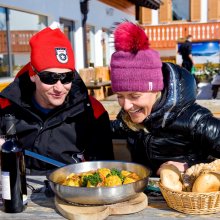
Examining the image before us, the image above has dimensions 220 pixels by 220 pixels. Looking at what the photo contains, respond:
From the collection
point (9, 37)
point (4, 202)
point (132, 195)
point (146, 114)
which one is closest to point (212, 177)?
point (132, 195)

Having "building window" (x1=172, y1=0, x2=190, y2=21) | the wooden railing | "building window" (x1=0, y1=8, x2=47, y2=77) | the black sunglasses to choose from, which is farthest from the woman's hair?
"building window" (x1=172, y1=0, x2=190, y2=21)

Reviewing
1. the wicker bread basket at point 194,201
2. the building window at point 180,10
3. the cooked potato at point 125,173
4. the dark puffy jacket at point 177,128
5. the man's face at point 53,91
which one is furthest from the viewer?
the building window at point 180,10

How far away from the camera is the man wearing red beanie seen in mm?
2373

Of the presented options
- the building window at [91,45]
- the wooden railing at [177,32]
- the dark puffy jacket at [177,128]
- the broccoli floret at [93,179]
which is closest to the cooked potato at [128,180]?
the broccoli floret at [93,179]

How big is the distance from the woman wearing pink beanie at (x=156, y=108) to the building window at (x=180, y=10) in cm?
2196

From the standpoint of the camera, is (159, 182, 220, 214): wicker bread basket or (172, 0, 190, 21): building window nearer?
(159, 182, 220, 214): wicker bread basket

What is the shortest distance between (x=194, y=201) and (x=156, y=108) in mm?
713

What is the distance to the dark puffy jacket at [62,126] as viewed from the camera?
8.32ft

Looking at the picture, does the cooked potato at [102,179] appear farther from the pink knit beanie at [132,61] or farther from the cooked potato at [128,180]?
the pink knit beanie at [132,61]

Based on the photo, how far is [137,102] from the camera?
6.94ft

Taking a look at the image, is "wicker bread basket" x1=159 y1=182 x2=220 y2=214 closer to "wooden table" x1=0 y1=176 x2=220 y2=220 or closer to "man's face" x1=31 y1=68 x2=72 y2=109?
"wooden table" x1=0 y1=176 x2=220 y2=220

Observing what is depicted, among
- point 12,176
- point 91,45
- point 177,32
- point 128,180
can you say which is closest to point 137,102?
point 128,180

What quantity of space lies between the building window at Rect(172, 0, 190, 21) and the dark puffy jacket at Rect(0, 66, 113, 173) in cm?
2180

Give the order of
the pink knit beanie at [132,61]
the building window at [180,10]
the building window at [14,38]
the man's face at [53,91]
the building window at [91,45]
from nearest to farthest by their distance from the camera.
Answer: the pink knit beanie at [132,61] → the man's face at [53,91] → the building window at [14,38] → the building window at [91,45] → the building window at [180,10]
